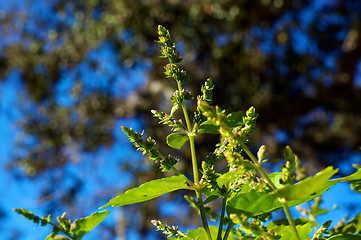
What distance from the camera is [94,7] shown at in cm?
498

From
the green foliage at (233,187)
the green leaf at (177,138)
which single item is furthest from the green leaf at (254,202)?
the green leaf at (177,138)

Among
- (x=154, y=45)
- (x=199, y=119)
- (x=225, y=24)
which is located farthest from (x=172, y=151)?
(x=199, y=119)

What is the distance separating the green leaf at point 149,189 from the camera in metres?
0.42

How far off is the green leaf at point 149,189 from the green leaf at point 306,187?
0.12 m

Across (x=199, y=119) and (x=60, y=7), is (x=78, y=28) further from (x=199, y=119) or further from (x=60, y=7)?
(x=199, y=119)

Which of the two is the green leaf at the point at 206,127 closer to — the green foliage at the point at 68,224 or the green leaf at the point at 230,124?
the green leaf at the point at 230,124

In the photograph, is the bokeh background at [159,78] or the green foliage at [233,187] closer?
the green foliage at [233,187]

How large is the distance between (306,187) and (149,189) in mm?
177

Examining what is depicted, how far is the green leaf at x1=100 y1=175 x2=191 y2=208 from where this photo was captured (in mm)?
416

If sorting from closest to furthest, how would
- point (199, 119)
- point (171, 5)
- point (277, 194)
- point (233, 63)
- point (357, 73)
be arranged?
point (277, 194), point (199, 119), point (171, 5), point (233, 63), point (357, 73)

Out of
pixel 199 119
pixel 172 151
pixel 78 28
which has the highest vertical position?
pixel 78 28

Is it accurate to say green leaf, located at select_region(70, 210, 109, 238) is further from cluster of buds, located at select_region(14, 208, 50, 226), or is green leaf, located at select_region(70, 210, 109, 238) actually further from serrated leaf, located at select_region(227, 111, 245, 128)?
serrated leaf, located at select_region(227, 111, 245, 128)

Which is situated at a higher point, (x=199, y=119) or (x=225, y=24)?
(x=225, y=24)

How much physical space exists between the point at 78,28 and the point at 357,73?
12.8 ft
